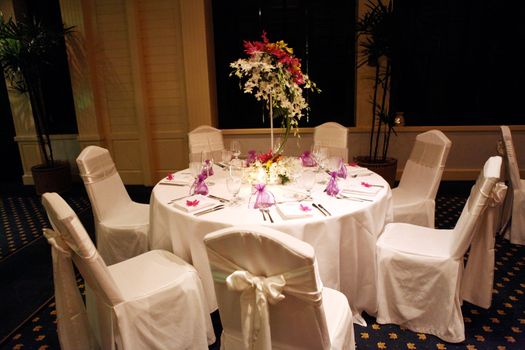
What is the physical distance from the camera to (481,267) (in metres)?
2.34

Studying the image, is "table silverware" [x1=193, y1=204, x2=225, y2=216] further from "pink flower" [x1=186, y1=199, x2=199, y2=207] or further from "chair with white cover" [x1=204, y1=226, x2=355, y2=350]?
"chair with white cover" [x1=204, y1=226, x2=355, y2=350]

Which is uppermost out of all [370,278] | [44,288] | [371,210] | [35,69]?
[35,69]

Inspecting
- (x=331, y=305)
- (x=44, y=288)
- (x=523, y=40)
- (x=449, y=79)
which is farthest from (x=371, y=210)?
(x=523, y=40)

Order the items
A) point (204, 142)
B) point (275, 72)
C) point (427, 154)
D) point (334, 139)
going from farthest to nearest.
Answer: point (204, 142), point (334, 139), point (427, 154), point (275, 72)

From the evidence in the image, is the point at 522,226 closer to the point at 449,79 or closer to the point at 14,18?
the point at 449,79

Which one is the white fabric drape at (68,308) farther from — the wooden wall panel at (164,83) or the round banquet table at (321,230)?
the wooden wall panel at (164,83)

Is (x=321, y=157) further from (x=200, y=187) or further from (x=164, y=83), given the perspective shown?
(x=164, y=83)

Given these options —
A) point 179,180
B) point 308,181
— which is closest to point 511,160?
point 308,181

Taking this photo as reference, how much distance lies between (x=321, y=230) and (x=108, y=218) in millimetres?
1681

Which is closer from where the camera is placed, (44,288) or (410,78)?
(44,288)


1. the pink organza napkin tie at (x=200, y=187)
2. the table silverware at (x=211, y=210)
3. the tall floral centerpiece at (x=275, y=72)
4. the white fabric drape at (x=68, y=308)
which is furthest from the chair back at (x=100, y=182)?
the tall floral centerpiece at (x=275, y=72)

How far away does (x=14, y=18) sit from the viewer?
5.16 meters

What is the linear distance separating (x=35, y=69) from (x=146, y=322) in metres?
4.33

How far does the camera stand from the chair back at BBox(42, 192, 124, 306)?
5.24 ft
